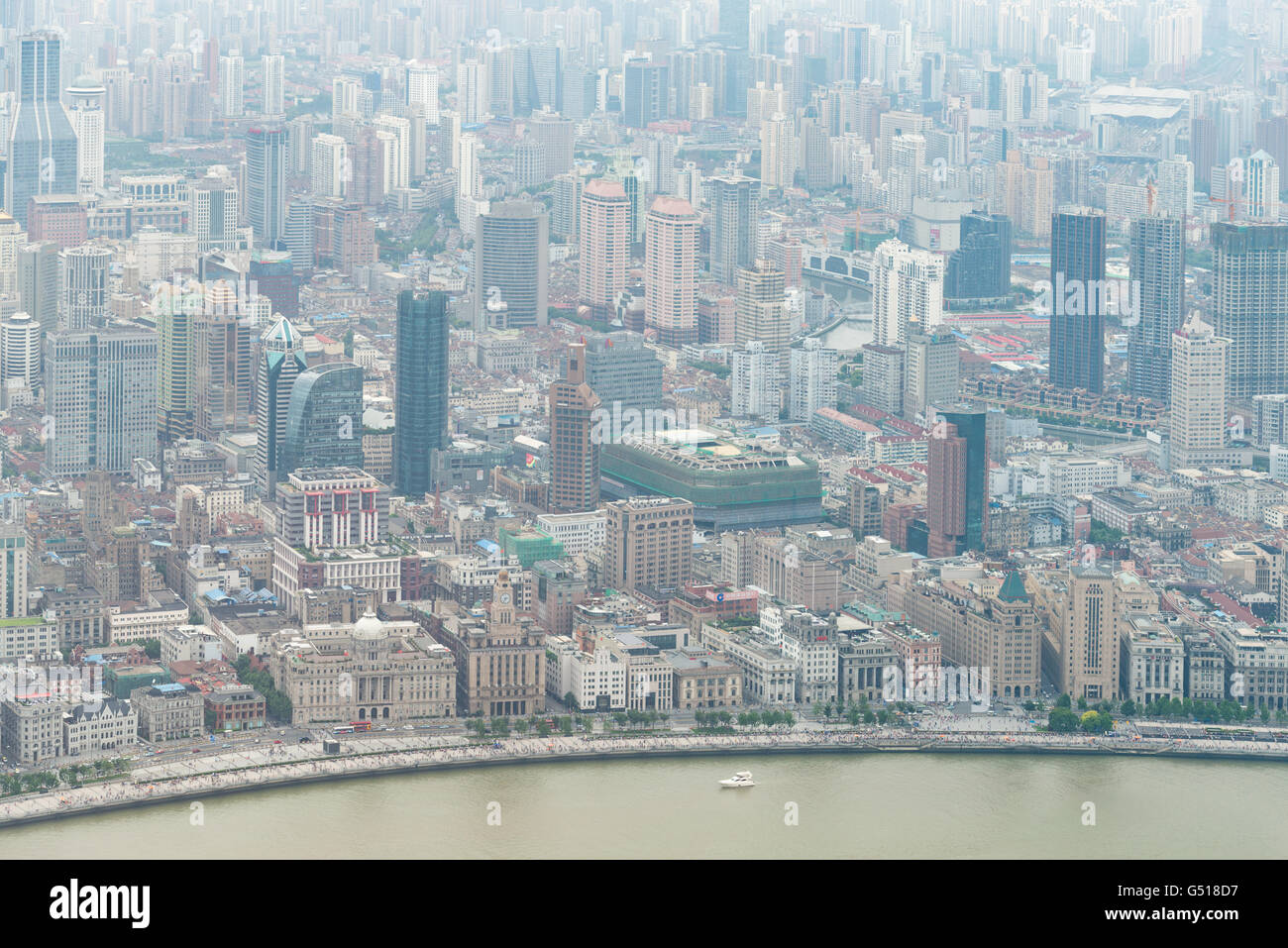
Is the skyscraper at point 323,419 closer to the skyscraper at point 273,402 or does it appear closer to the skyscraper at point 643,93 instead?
the skyscraper at point 273,402

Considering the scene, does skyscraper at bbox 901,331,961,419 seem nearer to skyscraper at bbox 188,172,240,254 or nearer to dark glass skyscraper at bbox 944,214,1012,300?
dark glass skyscraper at bbox 944,214,1012,300

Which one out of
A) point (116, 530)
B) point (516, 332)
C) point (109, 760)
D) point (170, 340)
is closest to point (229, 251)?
point (516, 332)

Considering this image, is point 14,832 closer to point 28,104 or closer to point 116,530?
point 116,530

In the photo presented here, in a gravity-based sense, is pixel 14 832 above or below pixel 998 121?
below

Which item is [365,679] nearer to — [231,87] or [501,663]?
[501,663]

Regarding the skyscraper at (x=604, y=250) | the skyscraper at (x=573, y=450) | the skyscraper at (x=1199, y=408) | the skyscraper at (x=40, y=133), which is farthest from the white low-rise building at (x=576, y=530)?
the skyscraper at (x=40, y=133)

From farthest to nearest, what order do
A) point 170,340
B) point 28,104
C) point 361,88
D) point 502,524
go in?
1. point 361,88
2. point 28,104
3. point 170,340
4. point 502,524
